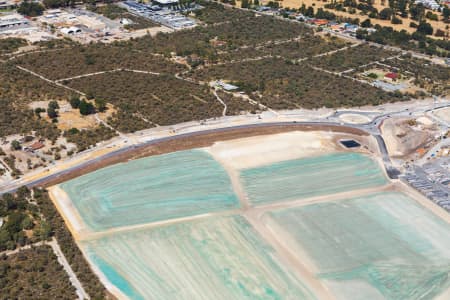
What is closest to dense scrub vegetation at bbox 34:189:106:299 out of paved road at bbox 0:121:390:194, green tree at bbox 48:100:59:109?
paved road at bbox 0:121:390:194

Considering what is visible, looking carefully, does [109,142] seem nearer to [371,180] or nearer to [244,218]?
[244,218]

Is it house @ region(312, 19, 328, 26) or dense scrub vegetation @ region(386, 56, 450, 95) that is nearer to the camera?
dense scrub vegetation @ region(386, 56, 450, 95)

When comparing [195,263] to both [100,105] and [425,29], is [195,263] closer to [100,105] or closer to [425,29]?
[100,105]

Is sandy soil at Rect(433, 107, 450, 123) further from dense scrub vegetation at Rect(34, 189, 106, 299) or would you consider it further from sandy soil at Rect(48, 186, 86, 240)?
dense scrub vegetation at Rect(34, 189, 106, 299)

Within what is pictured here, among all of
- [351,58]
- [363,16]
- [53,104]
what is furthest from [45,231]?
[363,16]

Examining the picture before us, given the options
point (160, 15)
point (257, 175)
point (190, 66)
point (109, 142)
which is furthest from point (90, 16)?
point (257, 175)

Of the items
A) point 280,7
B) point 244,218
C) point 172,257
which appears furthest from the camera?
point 280,7

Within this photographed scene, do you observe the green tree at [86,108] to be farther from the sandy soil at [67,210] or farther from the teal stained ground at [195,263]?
the teal stained ground at [195,263]
